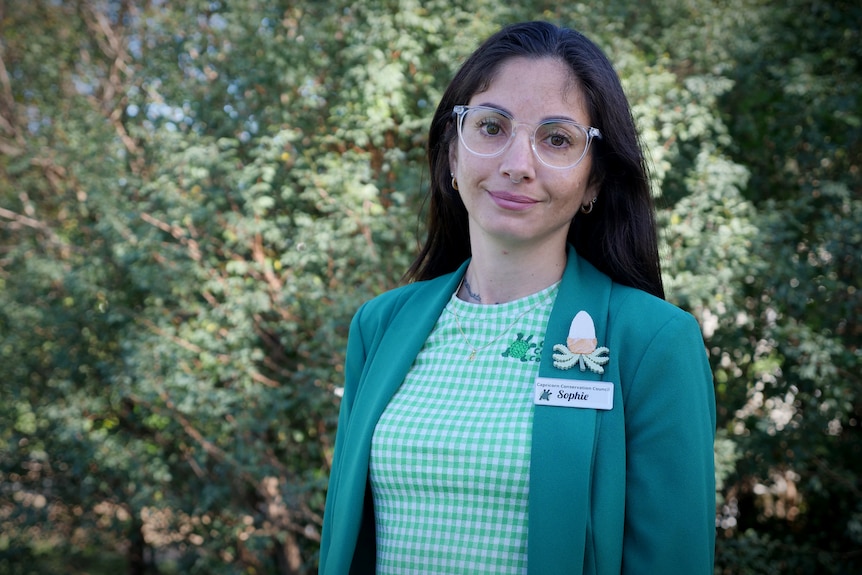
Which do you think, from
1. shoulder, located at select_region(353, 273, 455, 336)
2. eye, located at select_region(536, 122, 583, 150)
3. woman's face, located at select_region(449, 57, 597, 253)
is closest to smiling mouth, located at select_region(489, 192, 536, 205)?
woman's face, located at select_region(449, 57, 597, 253)

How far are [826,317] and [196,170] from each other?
131 inches

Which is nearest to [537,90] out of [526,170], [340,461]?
[526,170]

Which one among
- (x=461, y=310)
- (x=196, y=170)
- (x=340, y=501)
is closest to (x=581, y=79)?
(x=461, y=310)

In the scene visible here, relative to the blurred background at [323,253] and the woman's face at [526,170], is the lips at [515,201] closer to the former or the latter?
the woman's face at [526,170]

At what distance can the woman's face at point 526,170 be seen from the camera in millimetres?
1784

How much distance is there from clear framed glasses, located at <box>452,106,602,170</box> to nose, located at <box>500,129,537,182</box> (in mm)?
10

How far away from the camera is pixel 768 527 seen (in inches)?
201

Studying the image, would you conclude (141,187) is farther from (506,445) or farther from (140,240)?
(506,445)

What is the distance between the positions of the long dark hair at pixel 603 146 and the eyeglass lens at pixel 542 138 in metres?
0.07

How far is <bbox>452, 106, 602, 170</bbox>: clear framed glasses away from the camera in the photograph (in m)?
1.79

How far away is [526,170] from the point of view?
1.76m

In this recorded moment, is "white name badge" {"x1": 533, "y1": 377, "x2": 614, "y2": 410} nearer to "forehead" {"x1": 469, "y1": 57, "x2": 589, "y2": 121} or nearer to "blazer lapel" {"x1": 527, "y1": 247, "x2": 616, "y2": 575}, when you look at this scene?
"blazer lapel" {"x1": 527, "y1": 247, "x2": 616, "y2": 575}

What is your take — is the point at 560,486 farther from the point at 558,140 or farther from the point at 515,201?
the point at 558,140

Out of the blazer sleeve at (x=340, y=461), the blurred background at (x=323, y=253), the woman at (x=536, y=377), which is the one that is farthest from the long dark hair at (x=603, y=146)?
the blurred background at (x=323, y=253)
